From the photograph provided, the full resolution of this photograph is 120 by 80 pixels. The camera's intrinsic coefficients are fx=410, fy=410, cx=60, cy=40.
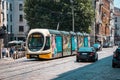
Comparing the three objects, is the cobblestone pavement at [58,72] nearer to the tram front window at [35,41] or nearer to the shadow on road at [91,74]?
the shadow on road at [91,74]

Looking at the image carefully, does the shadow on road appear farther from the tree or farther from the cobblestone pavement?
the tree

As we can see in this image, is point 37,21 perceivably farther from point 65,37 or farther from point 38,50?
point 38,50

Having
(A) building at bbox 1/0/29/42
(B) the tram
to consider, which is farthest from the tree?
(A) building at bbox 1/0/29/42

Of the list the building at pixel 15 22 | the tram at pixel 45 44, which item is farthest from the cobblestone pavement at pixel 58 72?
the building at pixel 15 22

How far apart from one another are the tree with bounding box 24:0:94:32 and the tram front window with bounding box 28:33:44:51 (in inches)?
1147

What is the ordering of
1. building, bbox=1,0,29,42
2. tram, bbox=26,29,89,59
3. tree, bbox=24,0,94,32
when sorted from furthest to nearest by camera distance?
building, bbox=1,0,29,42 → tree, bbox=24,0,94,32 → tram, bbox=26,29,89,59

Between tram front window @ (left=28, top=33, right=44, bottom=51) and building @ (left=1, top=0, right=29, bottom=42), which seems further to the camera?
building @ (left=1, top=0, right=29, bottom=42)

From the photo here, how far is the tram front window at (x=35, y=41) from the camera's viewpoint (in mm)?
39344

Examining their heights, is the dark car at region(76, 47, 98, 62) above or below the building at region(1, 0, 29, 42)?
below

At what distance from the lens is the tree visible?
70062 millimetres

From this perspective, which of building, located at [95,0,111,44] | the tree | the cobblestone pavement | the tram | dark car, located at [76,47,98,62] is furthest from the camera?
building, located at [95,0,111,44]

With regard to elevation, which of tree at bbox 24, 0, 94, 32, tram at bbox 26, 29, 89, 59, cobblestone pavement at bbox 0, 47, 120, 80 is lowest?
cobblestone pavement at bbox 0, 47, 120, 80

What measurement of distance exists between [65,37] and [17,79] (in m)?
27.4

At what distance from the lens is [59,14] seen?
233 ft
